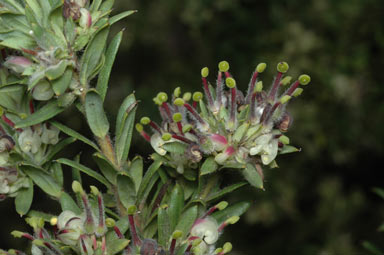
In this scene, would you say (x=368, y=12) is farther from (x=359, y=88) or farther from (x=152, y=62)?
(x=152, y=62)

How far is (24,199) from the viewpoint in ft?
5.22

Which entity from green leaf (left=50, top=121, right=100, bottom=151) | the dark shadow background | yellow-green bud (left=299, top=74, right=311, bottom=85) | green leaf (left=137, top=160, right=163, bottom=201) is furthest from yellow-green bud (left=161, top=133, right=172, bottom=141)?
the dark shadow background

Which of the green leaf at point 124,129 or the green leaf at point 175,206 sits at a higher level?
the green leaf at point 124,129

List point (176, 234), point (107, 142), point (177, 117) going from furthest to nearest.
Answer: point (107, 142)
point (177, 117)
point (176, 234)

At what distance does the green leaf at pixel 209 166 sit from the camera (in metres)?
1.45

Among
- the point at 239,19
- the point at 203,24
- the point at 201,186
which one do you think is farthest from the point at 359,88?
the point at 201,186

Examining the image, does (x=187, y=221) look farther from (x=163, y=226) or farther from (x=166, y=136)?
(x=166, y=136)

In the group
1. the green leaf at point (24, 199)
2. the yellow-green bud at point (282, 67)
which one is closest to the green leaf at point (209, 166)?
the yellow-green bud at point (282, 67)

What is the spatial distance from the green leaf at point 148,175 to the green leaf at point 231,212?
23cm

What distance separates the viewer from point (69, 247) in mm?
1405

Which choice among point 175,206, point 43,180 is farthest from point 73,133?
point 175,206

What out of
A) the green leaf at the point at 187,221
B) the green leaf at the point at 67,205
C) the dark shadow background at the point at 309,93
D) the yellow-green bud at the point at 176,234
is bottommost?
the dark shadow background at the point at 309,93

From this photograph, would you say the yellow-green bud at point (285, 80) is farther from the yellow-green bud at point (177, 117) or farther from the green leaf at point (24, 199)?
the green leaf at point (24, 199)

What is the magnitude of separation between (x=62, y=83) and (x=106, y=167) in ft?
0.97
